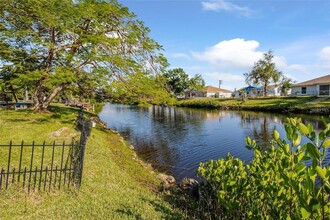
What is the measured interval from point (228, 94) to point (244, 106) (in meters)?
43.6

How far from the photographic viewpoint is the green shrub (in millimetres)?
1908

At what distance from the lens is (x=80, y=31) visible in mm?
17938

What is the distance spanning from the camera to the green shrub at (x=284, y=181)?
191cm

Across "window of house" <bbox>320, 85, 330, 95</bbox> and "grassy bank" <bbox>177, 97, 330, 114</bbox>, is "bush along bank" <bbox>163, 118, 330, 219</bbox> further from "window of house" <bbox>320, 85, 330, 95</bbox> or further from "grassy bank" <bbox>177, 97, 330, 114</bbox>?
"window of house" <bbox>320, 85, 330, 95</bbox>

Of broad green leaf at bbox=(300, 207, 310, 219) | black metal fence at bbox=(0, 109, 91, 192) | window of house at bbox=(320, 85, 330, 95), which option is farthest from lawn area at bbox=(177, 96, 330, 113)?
broad green leaf at bbox=(300, 207, 310, 219)

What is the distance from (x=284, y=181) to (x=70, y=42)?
2028 cm

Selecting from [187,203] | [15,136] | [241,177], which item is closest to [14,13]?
[15,136]

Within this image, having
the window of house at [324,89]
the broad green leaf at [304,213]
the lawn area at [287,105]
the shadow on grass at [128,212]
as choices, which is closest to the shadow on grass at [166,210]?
the shadow on grass at [128,212]

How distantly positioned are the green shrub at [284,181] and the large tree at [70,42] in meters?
14.1

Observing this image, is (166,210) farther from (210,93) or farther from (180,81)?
(210,93)

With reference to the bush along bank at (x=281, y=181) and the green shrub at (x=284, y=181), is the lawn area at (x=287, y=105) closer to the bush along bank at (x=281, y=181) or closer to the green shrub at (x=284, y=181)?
the bush along bank at (x=281, y=181)

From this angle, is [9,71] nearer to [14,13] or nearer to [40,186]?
[14,13]

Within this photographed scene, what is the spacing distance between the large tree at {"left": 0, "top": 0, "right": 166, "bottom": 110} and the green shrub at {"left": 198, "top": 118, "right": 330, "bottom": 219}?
14132mm

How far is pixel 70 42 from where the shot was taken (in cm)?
1945
